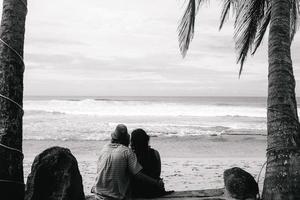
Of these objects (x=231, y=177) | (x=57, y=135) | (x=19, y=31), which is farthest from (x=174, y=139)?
(x=19, y=31)

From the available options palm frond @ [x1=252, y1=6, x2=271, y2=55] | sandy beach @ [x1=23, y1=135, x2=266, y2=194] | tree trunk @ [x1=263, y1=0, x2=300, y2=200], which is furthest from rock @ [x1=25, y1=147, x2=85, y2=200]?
palm frond @ [x1=252, y1=6, x2=271, y2=55]

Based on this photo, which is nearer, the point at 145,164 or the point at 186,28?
the point at 145,164

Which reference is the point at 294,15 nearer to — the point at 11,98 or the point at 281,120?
the point at 281,120

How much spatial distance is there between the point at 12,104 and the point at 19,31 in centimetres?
81

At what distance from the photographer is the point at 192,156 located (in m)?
11.2

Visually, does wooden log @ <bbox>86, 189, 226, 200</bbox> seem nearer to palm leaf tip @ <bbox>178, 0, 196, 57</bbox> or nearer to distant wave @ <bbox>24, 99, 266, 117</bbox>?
palm leaf tip @ <bbox>178, 0, 196, 57</bbox>

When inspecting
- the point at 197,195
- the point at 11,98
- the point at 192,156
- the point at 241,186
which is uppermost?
the point at 11,98

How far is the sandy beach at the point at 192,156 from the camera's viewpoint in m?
8.15

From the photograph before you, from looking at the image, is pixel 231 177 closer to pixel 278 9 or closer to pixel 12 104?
pixel 278 9

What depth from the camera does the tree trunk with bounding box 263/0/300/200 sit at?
170 inches

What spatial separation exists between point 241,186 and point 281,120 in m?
1.05

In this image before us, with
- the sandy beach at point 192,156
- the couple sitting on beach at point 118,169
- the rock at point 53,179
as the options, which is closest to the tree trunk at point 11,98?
the rock at point 53,179

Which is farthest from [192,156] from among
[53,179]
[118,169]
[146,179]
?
[53,179]

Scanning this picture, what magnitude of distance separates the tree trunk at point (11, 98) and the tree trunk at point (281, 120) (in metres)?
2.81
